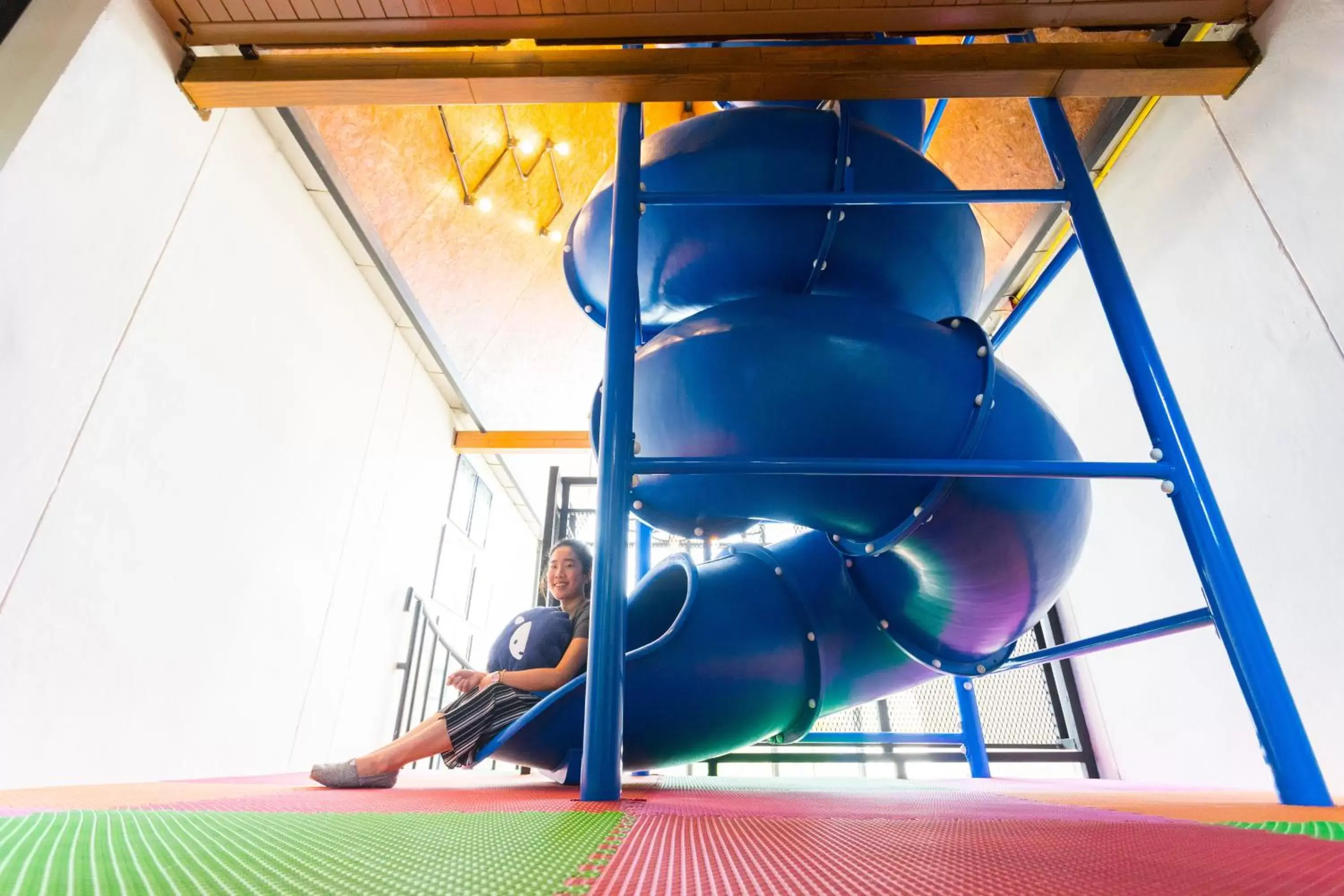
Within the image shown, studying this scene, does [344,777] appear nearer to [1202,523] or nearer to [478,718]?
[478,718]

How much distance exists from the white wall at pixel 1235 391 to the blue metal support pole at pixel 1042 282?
2.63 feet

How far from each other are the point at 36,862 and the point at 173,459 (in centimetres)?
278

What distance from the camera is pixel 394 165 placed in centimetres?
396

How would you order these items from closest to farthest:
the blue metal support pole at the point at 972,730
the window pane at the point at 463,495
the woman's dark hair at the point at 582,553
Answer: the woman's dark hair at the point at 582,553 < the blue metal support pole at the point at 972,730 < the window pane at the point at 463,495

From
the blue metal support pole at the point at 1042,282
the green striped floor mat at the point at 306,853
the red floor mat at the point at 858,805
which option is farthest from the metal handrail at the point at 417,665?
the blue metal support pole at the point at 1042,282

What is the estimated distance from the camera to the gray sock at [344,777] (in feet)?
5.61

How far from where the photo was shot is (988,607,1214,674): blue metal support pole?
54.1 inches

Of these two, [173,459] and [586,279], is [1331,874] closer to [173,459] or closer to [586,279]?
[586,279]

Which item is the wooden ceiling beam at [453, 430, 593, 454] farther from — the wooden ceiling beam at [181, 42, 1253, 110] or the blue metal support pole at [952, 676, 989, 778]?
the blue metal support pole at [952, 676, 989, 778]

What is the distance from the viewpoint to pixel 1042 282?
84.2 inches

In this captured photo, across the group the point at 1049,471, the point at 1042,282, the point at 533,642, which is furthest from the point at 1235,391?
the point at 533,642

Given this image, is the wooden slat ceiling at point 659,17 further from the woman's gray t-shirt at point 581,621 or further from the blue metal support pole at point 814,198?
the woman's gray t-shirt at point 581,621

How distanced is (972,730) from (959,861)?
7.77ft

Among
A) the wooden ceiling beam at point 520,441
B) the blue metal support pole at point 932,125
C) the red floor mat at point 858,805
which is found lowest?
the red floor mat at point 858,805
